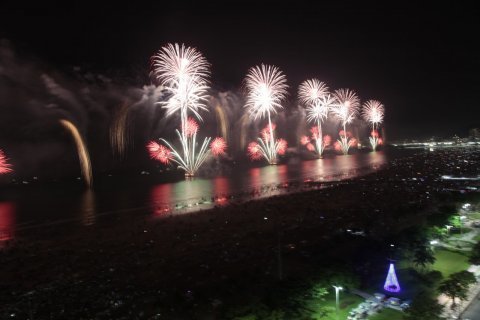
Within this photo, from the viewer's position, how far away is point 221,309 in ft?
33.9

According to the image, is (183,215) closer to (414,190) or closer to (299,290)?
(299,290)

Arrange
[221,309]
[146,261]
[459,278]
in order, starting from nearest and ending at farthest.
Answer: [221,309]
[459,278]
[146,261]

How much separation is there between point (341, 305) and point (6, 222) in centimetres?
2324

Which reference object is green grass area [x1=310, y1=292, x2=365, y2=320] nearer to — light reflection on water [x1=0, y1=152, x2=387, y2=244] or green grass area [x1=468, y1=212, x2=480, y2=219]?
green grass area [x1=468, y1=212, x2=480, y2=219]

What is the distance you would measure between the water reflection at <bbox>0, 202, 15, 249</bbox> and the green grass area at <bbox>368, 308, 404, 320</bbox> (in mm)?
17787

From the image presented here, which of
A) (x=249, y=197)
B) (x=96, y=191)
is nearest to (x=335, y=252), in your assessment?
(x=249, y=197)

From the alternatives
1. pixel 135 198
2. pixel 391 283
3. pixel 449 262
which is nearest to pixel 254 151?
pixel 135 198

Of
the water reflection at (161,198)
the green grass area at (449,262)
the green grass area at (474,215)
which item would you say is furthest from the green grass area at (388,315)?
the water reflection at (161,198)

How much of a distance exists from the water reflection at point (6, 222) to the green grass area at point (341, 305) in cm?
1635

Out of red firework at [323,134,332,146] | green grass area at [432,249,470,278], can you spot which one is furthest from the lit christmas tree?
red firework at [323,134,332,146]

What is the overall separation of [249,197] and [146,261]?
637 inches

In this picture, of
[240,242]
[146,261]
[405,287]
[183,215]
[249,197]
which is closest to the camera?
[405,287]

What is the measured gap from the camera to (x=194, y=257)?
16.1 m

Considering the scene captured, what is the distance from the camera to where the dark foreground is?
38.1ft
